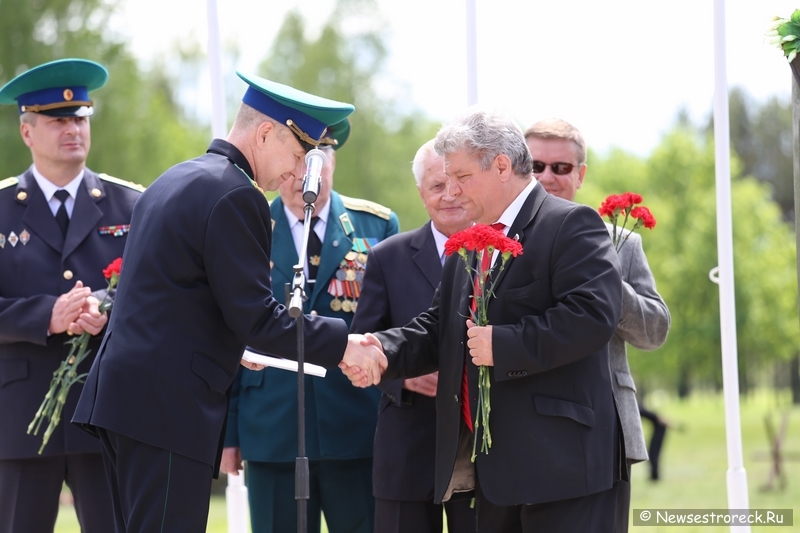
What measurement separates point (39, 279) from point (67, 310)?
0.35 meters

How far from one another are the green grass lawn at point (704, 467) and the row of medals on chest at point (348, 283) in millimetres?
6284

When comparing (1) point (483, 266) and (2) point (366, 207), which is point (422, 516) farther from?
(2) point (366, 207)

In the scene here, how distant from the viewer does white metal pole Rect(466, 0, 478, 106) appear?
5.14m

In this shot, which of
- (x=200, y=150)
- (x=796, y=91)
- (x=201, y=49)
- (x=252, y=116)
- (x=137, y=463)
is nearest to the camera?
(x=137, y=463)

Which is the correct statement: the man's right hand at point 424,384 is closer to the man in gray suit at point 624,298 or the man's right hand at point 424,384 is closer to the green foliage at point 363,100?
the man in gray suit at point 624,298

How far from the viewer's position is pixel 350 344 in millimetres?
3914

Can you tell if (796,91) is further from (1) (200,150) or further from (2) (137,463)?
(1) (200,150)

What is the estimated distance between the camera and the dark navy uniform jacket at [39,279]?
14.9ft

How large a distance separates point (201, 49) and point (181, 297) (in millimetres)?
37819

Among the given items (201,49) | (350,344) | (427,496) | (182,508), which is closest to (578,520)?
(427,496)

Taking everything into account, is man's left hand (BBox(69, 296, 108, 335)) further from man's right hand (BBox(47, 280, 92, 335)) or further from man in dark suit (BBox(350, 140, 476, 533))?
man in dark suit (BBox(350, 140, 476, 533))

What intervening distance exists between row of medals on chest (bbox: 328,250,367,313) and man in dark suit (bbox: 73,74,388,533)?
3.76ft

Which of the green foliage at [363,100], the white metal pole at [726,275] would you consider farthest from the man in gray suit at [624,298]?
the green foliage at [363,100]

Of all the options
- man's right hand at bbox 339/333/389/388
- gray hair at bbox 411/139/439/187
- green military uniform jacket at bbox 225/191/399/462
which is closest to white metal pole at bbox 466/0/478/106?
gray hair at bbox 411/139/439/187
